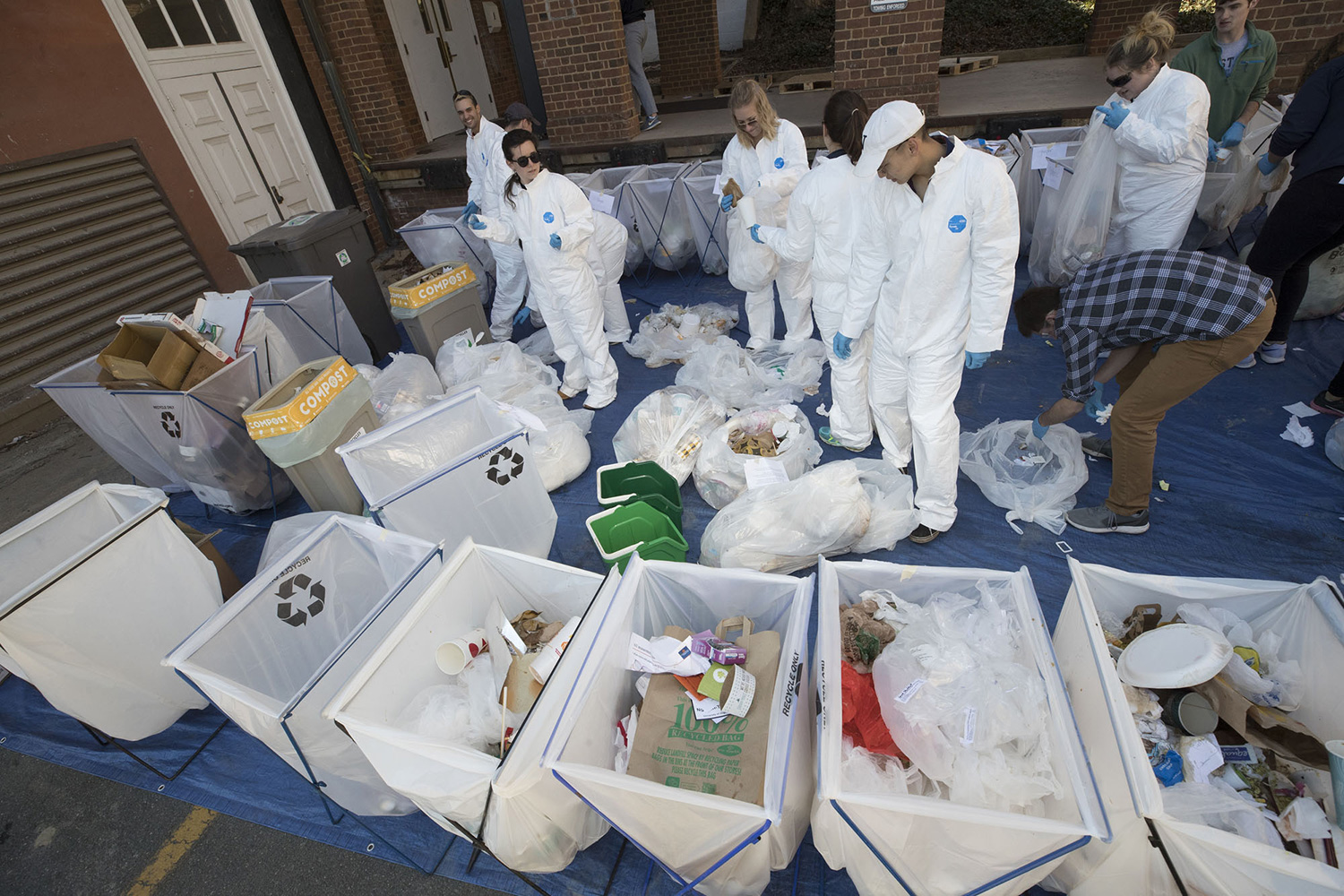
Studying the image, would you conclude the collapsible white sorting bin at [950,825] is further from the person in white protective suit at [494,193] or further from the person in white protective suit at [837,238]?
the person in white protective suit at [494,193]

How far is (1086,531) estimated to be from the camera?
8.24 feet

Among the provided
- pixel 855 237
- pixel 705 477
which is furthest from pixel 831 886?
pixel 855 237

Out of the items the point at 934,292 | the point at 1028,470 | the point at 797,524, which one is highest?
the point at 934,292

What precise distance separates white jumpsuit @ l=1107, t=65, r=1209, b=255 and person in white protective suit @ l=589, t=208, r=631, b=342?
2.84m

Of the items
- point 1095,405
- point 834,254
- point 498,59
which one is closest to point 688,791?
point 834,254

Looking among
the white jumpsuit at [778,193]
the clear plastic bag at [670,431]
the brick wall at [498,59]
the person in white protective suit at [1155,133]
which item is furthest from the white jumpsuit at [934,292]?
the brick wall at [498,59]

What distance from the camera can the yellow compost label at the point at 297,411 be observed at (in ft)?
8.68

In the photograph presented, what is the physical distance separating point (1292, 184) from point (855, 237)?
2.11 m

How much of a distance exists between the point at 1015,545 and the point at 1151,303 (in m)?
1.02

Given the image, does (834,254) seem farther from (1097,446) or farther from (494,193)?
(494,193)

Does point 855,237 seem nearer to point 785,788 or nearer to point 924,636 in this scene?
point 924,636

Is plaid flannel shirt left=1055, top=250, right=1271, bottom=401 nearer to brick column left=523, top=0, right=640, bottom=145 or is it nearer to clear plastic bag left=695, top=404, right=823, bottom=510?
clear plastic bag left=695, top=404, right=823, bottom=510

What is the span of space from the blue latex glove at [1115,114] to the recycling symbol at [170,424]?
490 centimetres

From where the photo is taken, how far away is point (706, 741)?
5.16 feet
